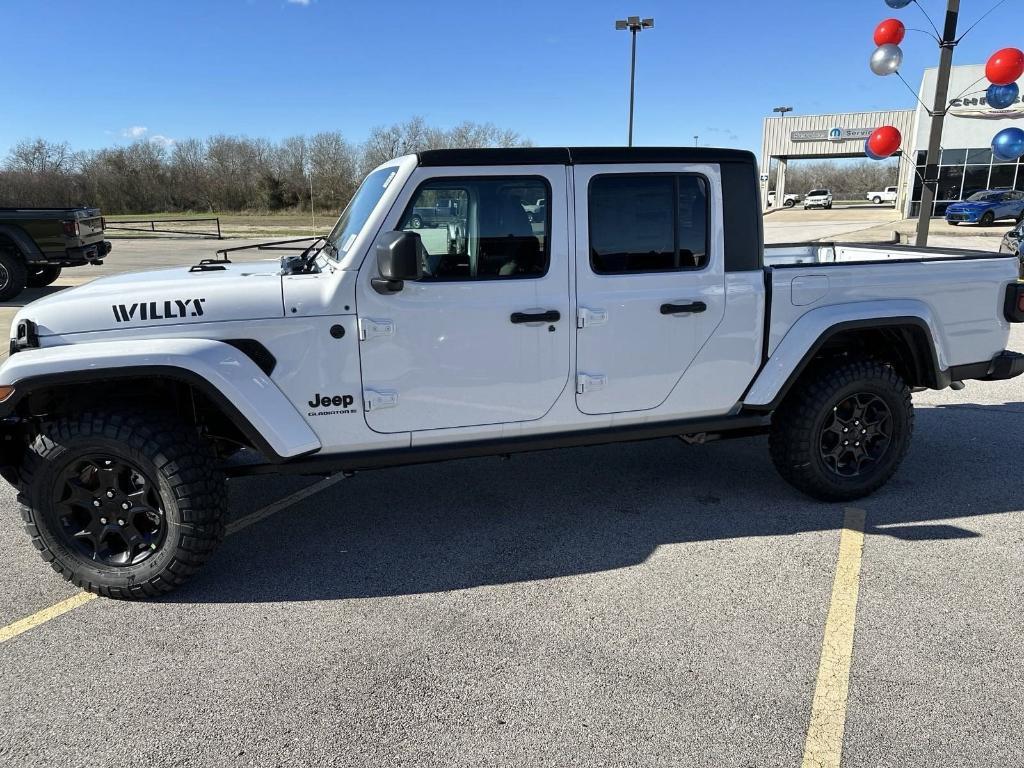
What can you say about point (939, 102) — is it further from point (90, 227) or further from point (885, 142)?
point (90, 227)

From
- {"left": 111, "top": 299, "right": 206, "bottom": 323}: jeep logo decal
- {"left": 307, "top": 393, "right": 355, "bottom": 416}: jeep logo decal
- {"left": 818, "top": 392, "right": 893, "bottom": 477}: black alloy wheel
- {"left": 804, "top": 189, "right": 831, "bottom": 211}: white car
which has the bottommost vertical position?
{"left": 818, "top": 392, "right": 893, "bottom": 477}: black alloy wheel

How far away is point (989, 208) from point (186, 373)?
32393 millimetres

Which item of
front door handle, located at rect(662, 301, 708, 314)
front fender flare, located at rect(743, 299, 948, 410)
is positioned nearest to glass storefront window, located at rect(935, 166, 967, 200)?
front fender flare, located at rect(743, 299, 948, 410)

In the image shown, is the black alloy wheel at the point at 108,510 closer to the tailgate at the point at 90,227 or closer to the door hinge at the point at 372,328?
the door hinge at the point at 372,328

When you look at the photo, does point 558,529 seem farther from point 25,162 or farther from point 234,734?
point 25,162

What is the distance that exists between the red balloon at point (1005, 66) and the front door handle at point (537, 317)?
10179mm

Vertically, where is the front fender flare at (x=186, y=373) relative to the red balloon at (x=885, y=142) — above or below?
below

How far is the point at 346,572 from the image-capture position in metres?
3.62

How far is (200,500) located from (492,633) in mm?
1431

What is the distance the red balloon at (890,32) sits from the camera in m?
10.8

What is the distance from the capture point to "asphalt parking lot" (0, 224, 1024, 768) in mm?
2471

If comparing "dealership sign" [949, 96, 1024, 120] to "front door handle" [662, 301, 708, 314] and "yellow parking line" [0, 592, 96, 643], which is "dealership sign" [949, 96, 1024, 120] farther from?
"yellow parking line" [0, 592, 96, 643]

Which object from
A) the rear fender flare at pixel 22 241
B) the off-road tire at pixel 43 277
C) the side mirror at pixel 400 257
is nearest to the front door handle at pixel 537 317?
the side mirror at pixel 400 257

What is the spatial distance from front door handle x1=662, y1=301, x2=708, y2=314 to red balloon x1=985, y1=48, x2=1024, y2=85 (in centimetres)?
953
